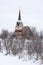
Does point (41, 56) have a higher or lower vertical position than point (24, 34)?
higher

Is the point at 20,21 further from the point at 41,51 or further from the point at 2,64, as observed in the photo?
the point at 2,64

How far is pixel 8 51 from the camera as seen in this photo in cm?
1802

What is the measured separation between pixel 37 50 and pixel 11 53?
2636 mm

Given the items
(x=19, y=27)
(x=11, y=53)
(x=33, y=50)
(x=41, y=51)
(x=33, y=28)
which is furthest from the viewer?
(x=33, y=28)

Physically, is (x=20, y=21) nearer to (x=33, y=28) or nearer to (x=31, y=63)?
(x=33, y=28)

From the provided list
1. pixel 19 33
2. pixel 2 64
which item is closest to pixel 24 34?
pixel 19 33

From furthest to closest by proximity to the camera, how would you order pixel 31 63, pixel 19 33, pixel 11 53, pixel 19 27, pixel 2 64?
pixel 19 27 → pixel 19 33 → pixel 11 53 → pixel 31 63 → pixel 2 64

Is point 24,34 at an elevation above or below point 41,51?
below

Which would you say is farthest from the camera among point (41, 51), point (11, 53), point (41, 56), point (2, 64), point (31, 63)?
point (11, 53)

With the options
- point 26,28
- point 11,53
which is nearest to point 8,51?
point 11,53

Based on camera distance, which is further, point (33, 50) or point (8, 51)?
point (8, 51)

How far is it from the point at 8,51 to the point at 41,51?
3.88m

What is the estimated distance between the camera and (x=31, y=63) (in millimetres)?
12586

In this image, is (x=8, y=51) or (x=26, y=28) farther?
(x=26, y=28)
